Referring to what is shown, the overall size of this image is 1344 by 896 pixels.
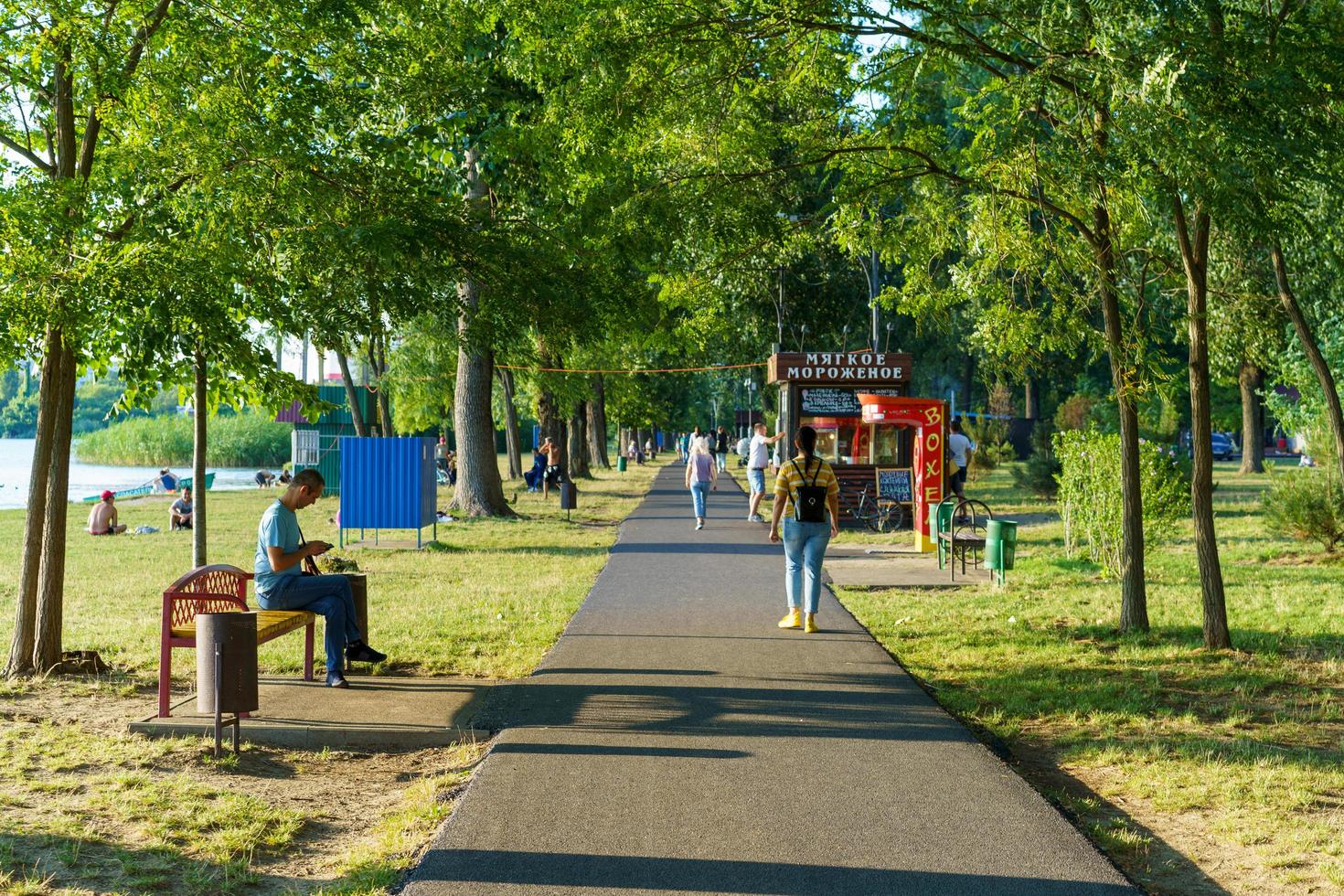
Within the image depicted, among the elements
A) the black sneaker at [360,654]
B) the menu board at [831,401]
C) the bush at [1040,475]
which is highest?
the menu board at [831,401]

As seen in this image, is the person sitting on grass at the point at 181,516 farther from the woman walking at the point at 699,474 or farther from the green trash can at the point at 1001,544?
the green trash can at the point at 1001,544

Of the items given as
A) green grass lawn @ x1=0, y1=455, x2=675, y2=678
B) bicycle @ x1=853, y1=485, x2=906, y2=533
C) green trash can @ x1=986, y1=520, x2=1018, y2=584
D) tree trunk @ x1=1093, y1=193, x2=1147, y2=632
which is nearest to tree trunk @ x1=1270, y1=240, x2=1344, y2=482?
green trash can @ x1=986, y1=520, x2=1018, y2=584

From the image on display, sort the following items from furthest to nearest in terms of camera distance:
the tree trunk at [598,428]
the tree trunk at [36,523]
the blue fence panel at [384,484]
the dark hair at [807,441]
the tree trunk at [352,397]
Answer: the tree trunk at [598,428] < the tree trunk at [352,397] < the blue fence panel at [384,484] < the dark hair at [807,441] < the tree trunk at [36,523]

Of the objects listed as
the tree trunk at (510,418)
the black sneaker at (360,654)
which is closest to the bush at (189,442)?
the tree trunk at (510,418)

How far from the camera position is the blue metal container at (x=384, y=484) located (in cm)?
1892

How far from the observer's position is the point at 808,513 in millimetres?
11102

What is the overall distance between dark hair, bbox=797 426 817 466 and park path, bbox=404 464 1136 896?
5.22 ft

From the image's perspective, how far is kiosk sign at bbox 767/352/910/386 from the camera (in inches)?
975

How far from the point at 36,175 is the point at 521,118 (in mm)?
6409

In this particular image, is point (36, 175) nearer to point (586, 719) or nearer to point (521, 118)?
point (586, 719)

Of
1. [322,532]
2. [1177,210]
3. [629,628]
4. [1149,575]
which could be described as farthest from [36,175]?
[322,532]

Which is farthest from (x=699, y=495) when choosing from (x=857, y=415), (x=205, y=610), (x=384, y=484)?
(x=205, y=610)

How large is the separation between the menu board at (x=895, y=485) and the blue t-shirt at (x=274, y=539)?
50.2 ft

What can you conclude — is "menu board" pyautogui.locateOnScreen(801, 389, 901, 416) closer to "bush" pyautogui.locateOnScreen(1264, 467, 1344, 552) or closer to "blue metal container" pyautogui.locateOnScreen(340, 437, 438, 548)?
"bush" pyautogui.locateOnScreen(1264, 467, 1344, 552)
